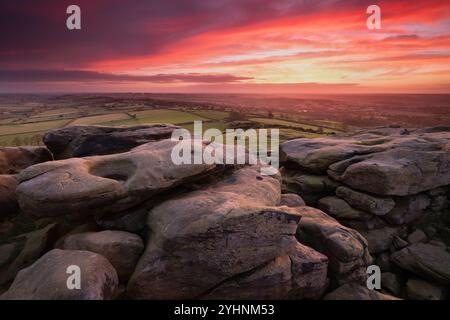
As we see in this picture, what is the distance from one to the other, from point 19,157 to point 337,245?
73.1 ft

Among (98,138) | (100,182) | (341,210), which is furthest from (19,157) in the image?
(341,210)

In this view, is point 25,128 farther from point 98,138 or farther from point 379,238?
point 379,238

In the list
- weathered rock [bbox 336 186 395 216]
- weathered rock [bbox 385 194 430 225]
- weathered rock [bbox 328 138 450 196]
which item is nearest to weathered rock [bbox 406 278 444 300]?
weathered rock [bbox 385 194 430 225]

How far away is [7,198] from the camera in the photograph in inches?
656

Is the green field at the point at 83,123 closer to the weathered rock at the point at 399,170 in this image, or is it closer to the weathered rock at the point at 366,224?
the weathered rock at the point at 399,170

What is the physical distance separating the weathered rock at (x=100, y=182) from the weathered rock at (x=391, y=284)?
1367 cm

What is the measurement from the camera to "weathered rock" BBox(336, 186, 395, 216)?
67.4ft

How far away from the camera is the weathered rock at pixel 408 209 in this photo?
69.7 ft

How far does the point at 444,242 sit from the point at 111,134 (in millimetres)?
25706

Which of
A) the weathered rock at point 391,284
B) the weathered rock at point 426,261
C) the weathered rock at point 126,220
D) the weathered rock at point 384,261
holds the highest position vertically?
the weathered rock at point 126,220

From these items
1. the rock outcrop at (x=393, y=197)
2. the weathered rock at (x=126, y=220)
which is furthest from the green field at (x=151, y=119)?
the weathered rock at (x=126, y=220)

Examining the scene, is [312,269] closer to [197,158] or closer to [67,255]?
[197,158]

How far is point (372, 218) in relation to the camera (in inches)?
836
